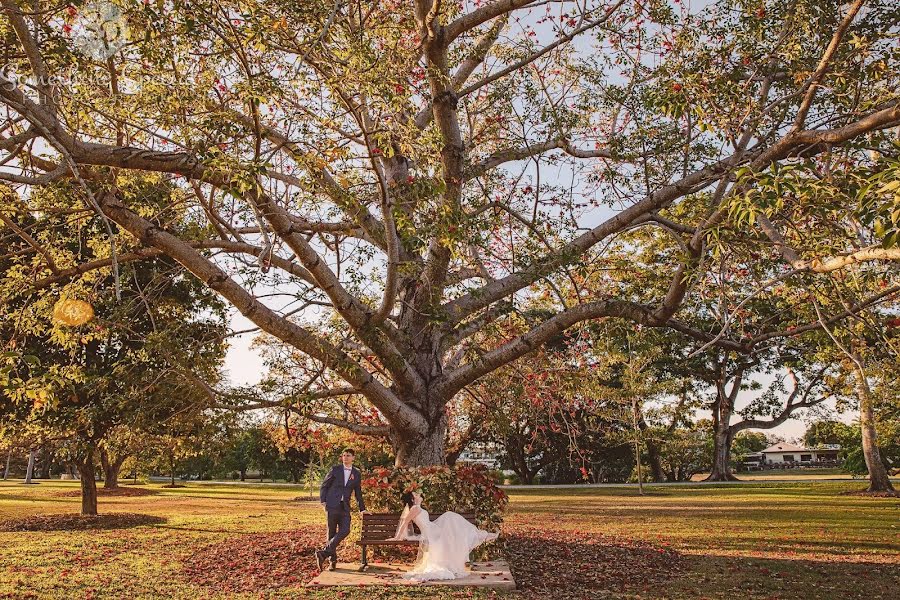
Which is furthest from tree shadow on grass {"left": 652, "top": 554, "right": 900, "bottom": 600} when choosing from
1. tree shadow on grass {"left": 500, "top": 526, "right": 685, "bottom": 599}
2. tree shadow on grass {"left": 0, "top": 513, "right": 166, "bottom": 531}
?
tree shadow on grass {"left": 0, "top": 513, "right": 166, "bottom": 531}

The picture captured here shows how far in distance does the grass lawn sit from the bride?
685 mm

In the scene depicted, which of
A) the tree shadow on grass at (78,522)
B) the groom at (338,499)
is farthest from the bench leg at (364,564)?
the tree shadow on grass at (78,522)

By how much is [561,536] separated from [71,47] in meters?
12.3

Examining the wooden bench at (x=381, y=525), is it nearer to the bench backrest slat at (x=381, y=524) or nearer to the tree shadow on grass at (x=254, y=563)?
the bench backrest slat at (x=381, y=524)

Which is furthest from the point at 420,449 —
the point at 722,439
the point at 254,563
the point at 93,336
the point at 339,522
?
the point at 722,439

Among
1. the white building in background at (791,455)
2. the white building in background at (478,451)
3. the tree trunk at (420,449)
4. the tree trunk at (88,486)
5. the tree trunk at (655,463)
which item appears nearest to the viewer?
the tree trunk at (420,449)

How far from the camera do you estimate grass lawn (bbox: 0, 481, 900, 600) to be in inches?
334

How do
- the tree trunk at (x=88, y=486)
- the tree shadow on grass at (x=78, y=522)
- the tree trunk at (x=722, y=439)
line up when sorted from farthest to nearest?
the tree trunk at (x=722, y=439), the tree trunk at (x=88, y=486), the tree shadow on grass at (x=78, y=522)

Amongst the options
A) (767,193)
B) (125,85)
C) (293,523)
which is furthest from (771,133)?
(293,523)

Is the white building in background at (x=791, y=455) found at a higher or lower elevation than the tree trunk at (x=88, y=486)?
lower

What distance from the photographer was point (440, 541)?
9023mm

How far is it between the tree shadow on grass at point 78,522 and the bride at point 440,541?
11.3m

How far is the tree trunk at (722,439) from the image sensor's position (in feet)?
120

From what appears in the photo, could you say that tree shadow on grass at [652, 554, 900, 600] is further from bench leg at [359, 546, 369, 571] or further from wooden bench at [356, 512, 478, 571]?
bench leg at [359, 546, 369, 571]
